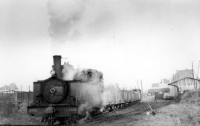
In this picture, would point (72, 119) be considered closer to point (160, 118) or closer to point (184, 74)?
point (160, 118)

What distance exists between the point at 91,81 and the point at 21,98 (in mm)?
9892

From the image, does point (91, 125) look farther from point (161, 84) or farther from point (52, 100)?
point (161, 84)

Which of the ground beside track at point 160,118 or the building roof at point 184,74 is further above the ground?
the building roof at point 184,74

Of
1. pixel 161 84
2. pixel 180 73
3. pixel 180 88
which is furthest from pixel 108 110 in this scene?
pixel 161 84

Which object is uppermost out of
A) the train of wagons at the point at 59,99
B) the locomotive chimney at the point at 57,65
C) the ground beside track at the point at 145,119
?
the locomotive chimney at the point at 57,65

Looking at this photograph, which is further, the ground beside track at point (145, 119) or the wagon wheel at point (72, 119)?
the wagon wheel at point (72, 119)

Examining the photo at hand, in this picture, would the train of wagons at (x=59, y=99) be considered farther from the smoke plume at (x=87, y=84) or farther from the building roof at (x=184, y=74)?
the building roof at (x=184, y=74)

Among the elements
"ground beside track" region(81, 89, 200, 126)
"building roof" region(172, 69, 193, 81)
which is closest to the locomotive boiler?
"ground beside track" region(81, 89, 200, 126)

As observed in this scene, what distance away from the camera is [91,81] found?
13898 mm

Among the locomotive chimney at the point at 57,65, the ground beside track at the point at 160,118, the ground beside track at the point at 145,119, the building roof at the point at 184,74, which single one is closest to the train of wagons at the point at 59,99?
the locomotive chimney at the point at 57,65

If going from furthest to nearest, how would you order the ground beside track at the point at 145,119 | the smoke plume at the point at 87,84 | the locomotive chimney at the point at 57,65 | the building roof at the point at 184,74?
the building roof at the point at 184,74, the smoke plume at the point at 87,84, the locomotive chimney at the point at 57,65, the ground beside track at the point at 145,119

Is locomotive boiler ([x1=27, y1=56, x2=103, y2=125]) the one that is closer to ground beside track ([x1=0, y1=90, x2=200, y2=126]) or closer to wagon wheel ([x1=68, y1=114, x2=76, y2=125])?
wagon wheel ([x1=68, y1=114, x2=76, y2=125])

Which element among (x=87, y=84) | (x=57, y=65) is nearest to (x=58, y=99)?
(x=57, y=65)

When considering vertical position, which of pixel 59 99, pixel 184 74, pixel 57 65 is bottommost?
pixel 59 99
